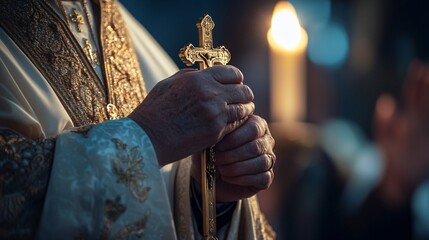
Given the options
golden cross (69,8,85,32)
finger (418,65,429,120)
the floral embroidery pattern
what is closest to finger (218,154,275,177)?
the floral embroidery pattern

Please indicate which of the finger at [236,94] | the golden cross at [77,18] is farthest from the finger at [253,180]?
the golden cross at [77,18]

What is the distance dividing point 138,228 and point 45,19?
85cm

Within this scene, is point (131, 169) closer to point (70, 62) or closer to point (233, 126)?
point (233, 126)

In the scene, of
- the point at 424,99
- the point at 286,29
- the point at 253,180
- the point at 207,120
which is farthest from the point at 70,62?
the point at 424,99

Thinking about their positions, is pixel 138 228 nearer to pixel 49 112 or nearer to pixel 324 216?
pixel 49 112

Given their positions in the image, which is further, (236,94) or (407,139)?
(407,139)

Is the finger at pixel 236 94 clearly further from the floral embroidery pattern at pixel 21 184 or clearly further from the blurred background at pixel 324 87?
the blurred background at pixel 324 87

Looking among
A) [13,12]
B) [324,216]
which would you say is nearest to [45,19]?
[13,12]

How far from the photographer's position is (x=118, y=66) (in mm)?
2521

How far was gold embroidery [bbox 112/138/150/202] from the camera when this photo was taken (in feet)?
6.02

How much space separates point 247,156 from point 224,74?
0.25 meters

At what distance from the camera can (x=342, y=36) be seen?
8.23 meters

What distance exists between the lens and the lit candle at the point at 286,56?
396 centimetres

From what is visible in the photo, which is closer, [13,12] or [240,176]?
[240,176]
